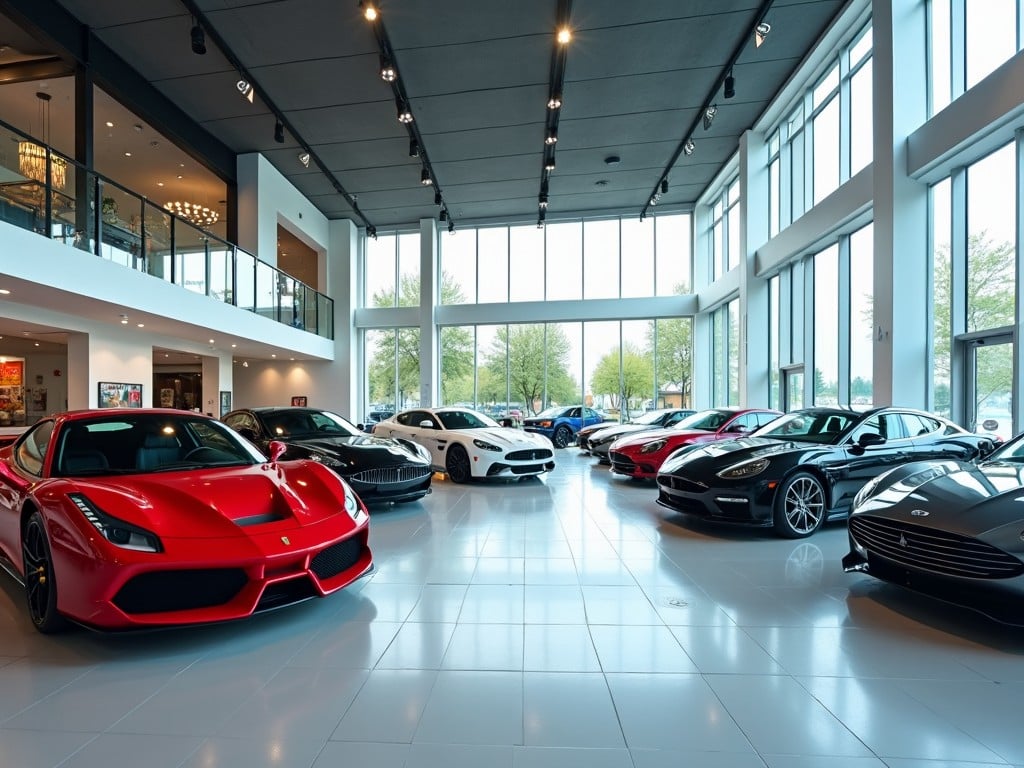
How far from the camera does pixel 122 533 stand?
246 centimetres

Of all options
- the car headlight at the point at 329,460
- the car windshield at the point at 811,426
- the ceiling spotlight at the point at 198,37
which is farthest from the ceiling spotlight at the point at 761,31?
the car headlight at the point at 329,460

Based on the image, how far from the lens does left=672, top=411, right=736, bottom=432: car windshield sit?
28.5ft

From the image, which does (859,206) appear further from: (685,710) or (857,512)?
(685,710)

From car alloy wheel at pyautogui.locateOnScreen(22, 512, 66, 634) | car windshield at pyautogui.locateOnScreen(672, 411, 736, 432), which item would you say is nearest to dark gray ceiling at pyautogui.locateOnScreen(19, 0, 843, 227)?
car windshield at pyautogui.locateOnScreen(672, 411, 736, 432)

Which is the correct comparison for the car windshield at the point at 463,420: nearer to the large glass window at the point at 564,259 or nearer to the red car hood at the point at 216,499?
the red car hood at the point at 216,499

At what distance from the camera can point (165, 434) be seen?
3.60 metres

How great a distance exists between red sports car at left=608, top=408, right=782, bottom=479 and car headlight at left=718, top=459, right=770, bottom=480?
9.25 feet

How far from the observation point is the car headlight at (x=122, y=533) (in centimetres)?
243

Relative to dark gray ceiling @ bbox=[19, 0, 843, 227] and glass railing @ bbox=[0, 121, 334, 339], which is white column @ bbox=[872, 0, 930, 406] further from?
glass railing @ bbox=[0, 121, 334, 339]

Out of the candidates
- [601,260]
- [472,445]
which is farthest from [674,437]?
[601,260]

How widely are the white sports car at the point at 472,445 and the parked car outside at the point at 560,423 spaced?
21.2ft

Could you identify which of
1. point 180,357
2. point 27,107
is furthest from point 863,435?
point 180,357

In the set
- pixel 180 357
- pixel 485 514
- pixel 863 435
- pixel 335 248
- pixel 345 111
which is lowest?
pixel 485 514

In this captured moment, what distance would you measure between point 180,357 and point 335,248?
610 cm
